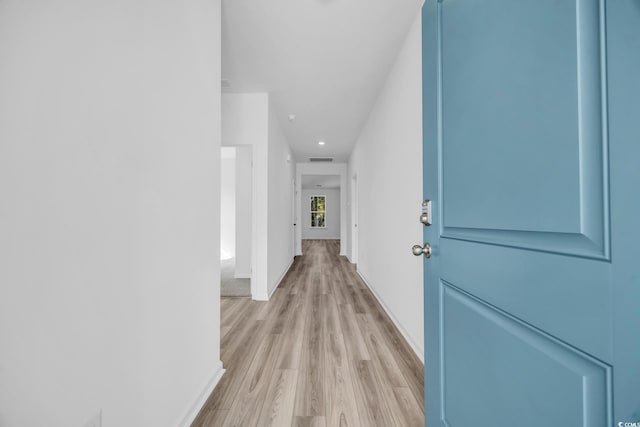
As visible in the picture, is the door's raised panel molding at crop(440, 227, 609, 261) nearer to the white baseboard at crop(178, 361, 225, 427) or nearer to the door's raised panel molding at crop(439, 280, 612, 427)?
the door's raised panel molding at crop(439, 280, 612, 427)

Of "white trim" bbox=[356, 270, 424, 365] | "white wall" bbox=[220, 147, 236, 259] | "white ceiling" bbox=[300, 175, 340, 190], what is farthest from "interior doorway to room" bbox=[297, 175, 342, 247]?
"white trim" bbox=[356, 270, 424, 365]

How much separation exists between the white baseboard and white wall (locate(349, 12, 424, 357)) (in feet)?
4.59

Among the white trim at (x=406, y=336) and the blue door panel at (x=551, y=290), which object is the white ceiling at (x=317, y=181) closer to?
the white trim at (x=406, y=336)

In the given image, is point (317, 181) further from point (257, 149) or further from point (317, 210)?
point (257, 149)

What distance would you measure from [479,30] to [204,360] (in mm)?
1949

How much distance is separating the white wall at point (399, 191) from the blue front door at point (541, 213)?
3.38 feet

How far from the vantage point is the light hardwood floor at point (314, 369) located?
1372 millimetres

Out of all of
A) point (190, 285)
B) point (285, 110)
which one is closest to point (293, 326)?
point (190, 285)

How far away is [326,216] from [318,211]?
47 centimetres

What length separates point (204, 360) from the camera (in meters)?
1.51

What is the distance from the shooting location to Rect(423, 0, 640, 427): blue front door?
463mm

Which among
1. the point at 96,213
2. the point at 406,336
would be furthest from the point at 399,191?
the point at 96,213

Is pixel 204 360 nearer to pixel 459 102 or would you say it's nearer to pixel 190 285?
pixel 190 285

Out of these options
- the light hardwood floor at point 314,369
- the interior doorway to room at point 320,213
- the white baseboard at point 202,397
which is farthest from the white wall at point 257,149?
the interior doorway to room at point 320,213
